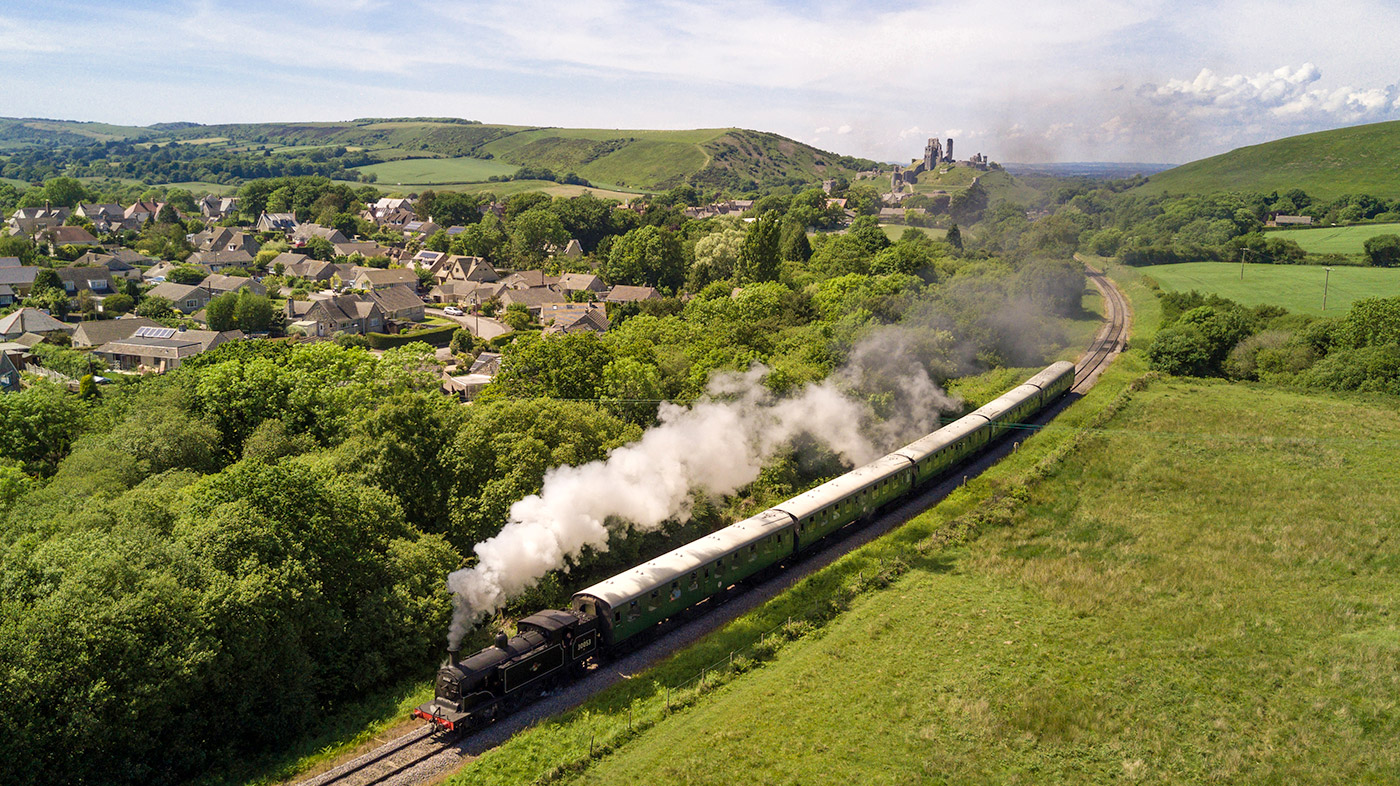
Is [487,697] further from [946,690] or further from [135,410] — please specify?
[135,410]

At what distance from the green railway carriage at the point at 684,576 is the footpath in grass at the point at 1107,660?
3420 mm

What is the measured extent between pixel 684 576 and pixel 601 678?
13.2ft

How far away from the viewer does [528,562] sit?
23594 mm

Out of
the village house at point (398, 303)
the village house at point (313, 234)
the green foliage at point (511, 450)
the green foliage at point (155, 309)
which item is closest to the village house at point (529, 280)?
the village house at point (398, 303)

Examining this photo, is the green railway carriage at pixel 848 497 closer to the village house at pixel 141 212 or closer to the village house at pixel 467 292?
the village house at pixel 467 292

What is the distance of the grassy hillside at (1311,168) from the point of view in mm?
140250

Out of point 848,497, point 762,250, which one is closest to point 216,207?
point 762,250

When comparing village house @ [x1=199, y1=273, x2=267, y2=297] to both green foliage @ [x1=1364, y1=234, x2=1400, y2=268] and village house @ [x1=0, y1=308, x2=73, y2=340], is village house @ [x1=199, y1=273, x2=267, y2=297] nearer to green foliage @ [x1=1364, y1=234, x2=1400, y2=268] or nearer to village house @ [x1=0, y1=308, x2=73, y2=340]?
village house @ [x1=0, y1=308, x2=73, y2=340]

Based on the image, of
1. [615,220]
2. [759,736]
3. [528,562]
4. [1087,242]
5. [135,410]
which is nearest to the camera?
[759,736]

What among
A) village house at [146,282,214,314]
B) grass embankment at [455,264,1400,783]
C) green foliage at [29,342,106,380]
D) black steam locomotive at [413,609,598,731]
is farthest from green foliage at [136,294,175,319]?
grass embankment at [455,264,1400,783]

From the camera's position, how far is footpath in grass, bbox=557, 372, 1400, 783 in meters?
19.0

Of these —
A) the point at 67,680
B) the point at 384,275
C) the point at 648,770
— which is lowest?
the point at 648,770

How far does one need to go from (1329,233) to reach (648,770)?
437 ft

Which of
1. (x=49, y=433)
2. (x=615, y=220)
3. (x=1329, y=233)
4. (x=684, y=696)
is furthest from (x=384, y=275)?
(x=1329, y=233)
